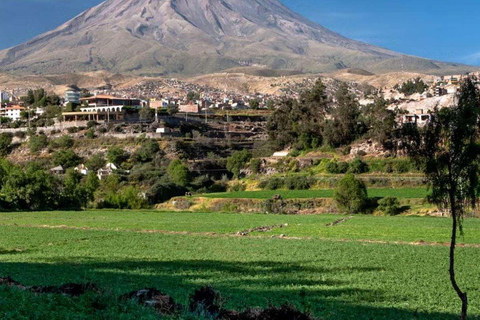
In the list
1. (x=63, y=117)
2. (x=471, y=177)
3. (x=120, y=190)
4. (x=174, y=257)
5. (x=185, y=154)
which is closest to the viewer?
(x=471, y=177)

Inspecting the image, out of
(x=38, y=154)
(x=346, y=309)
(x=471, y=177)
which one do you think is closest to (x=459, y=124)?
(x=471, y=177)

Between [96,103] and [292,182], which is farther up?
[96,103]

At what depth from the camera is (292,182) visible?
6469cm

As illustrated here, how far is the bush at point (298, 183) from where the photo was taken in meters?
64.1

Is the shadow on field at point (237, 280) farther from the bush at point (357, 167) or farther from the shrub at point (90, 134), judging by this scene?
the shrub at point (90, 134)

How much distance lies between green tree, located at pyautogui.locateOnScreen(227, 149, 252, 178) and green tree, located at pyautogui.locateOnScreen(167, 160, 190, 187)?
6.60 m

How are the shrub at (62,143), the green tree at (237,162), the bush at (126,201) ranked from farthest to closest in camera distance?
the shrub at (62,143)
the green tree at (237,162)
the bush at (126,201)

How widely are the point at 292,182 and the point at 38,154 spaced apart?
41.0m

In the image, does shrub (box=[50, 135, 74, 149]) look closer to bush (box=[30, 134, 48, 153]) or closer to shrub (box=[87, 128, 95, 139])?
bush (box=[30, 134, 48, 153])

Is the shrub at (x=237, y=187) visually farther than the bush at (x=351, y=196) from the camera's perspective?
Yes

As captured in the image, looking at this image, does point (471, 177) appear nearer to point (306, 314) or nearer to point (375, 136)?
point (306, 314)

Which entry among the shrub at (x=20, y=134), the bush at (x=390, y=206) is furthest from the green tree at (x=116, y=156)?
the bush at (x=390, y=206)

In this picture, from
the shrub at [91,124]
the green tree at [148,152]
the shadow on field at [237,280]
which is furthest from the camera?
the shrub at [91,124]

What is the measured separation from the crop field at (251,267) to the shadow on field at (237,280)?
30 mm
